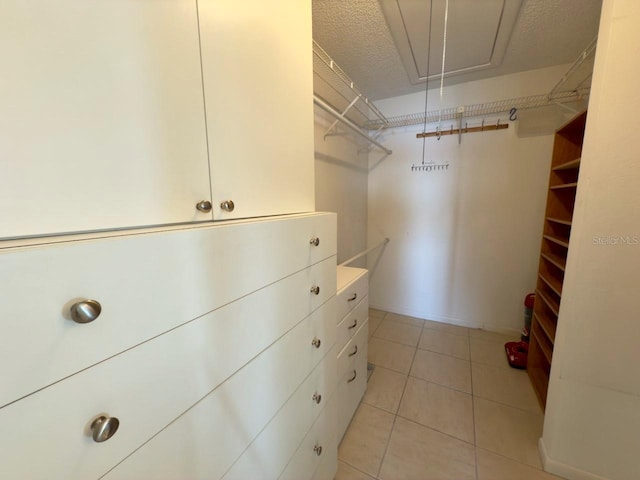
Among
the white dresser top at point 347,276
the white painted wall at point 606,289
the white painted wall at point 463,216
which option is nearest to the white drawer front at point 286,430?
the white dresser top at point 347,276

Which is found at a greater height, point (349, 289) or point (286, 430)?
point (349, 289)

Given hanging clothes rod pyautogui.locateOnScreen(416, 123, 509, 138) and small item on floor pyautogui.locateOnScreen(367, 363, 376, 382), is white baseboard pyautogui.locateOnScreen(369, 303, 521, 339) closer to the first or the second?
small item on floor pyautogui.locateOnScreen(367, 363, 376, 382)

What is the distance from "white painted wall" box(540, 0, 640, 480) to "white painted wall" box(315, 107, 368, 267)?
152cm

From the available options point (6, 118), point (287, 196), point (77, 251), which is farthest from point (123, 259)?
point (287, 196)

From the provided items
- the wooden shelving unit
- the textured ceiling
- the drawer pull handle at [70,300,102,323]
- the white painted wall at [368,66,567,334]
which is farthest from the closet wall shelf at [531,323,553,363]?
the drawer pull handle at [70,300,102,323]

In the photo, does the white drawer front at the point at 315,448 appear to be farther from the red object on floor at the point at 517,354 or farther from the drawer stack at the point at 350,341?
the red object on floor at the point at 517,354

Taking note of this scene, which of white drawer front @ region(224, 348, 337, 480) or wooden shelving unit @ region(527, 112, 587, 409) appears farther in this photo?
wooden shelving unit @ region(527, 112, 587, 409)

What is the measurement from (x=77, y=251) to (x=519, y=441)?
89.1 inches

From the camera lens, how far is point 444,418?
5.34 feet

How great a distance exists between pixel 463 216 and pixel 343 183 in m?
1.36

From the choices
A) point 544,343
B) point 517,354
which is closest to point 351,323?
point 544,343

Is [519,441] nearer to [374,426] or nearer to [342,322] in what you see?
[374,426]

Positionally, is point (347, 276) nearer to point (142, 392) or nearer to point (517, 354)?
point (142, 392)

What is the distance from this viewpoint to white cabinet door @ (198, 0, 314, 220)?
0.63 m
